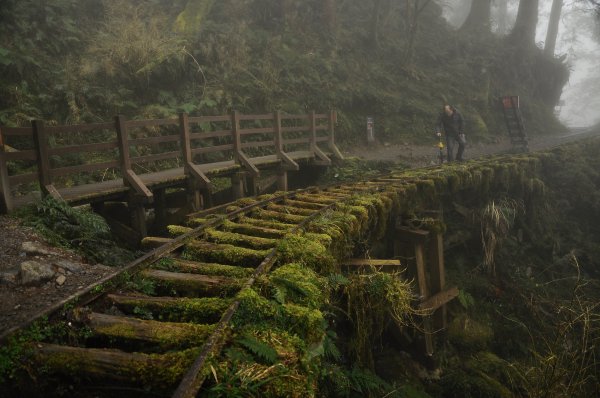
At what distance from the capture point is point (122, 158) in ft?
22.9

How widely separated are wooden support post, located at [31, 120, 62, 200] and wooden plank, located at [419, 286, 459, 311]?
20.1 ft

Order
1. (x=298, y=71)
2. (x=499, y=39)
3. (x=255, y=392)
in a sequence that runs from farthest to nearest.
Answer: (x=499, y=39)
(x=298, y=71)
(x=255, y=392)

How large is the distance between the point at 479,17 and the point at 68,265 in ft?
93.3

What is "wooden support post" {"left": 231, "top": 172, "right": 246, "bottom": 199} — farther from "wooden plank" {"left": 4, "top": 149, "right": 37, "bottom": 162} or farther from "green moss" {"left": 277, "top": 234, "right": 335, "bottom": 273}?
"green moss" {"left": 277, "top": 234, "right": 335, "bottom": 273}

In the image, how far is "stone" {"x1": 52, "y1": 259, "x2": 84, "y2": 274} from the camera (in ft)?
14.7

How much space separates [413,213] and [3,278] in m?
6.49

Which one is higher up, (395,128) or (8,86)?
(8,86)

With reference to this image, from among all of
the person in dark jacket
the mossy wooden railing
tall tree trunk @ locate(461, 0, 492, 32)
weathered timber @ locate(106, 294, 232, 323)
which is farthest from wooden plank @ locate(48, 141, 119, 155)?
tall tree trunk @ locate(461, 0, 492, 32)

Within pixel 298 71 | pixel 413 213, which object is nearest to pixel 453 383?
pixel 413 213

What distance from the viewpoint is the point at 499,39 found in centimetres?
2542

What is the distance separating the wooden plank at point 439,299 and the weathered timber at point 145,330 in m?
4.94

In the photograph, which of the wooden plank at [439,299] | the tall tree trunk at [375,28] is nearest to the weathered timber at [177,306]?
the wooden plank at [439,299]

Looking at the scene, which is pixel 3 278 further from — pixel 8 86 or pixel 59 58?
pixel 59 58

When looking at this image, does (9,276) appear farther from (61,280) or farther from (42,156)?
(42,156)
